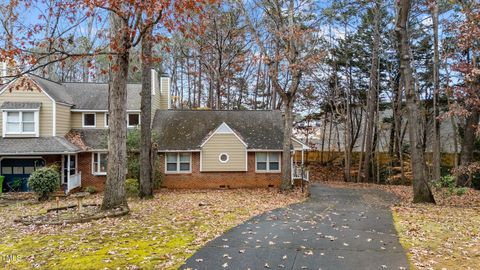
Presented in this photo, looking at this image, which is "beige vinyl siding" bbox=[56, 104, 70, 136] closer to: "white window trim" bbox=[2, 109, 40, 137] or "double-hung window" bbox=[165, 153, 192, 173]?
"white window trim" bbox=[2, 109, 40, 137]

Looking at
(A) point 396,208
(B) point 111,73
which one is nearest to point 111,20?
(B) point 111,73

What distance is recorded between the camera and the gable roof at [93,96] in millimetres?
23438

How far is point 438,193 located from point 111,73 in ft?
53.1

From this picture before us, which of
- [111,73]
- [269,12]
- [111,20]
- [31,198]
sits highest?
[269,12]

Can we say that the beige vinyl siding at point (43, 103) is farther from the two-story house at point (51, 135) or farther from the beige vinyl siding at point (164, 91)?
the beige vinyl siding at point (164, 91)

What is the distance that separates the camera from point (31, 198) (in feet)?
60.3

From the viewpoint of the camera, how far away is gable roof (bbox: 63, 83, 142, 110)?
2344 cm

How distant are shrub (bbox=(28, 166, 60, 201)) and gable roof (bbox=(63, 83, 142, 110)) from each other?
6.71m

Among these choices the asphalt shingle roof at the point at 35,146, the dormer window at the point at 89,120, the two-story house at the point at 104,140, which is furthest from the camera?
the dormer window at the point at 89,120

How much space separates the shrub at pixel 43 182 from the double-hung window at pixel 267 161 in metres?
10.9

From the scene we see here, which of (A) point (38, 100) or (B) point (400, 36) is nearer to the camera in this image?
(B) point (400, 36)

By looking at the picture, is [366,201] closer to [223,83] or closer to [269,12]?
[269,12]

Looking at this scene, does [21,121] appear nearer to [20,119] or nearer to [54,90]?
[20,119]

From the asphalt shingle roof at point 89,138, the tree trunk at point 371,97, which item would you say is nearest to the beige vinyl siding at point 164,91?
the asphalt shingle roof at point 89,138
